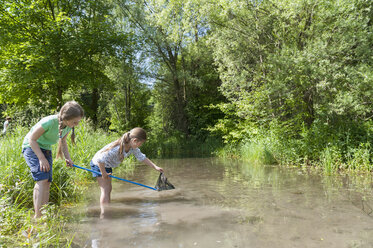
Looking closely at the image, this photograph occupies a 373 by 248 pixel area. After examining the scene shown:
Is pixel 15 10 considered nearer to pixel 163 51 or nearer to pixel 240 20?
pixel 163 51

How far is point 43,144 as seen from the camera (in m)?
3.68

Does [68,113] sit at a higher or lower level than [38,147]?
higher

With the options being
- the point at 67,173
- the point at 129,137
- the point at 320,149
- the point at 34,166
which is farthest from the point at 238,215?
the point at 320,149

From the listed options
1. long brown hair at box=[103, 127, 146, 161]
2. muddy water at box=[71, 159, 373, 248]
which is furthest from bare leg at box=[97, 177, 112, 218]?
long brown hair at box=[103, 127, 146, 161]

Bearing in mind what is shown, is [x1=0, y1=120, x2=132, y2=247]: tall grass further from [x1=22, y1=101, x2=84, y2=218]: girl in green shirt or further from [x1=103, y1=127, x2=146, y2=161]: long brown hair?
[x1=103, y1=127, x2=146, y2=161]: long brown hair

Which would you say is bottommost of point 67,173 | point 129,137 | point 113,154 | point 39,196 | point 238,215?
point 238,215

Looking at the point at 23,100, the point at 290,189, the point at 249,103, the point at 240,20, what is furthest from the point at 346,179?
the point at 23,100

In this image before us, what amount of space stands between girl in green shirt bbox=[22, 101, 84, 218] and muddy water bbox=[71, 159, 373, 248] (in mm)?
720

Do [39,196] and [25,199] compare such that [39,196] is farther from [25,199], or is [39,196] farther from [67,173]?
[67,173]

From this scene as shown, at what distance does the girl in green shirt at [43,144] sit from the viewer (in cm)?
345

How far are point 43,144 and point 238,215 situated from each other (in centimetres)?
290

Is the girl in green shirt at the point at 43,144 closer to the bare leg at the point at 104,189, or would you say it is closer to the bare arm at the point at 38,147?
the bare arm at the point at 38,147

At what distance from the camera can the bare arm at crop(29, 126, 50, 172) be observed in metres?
3.42

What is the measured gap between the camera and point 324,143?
340 inches
